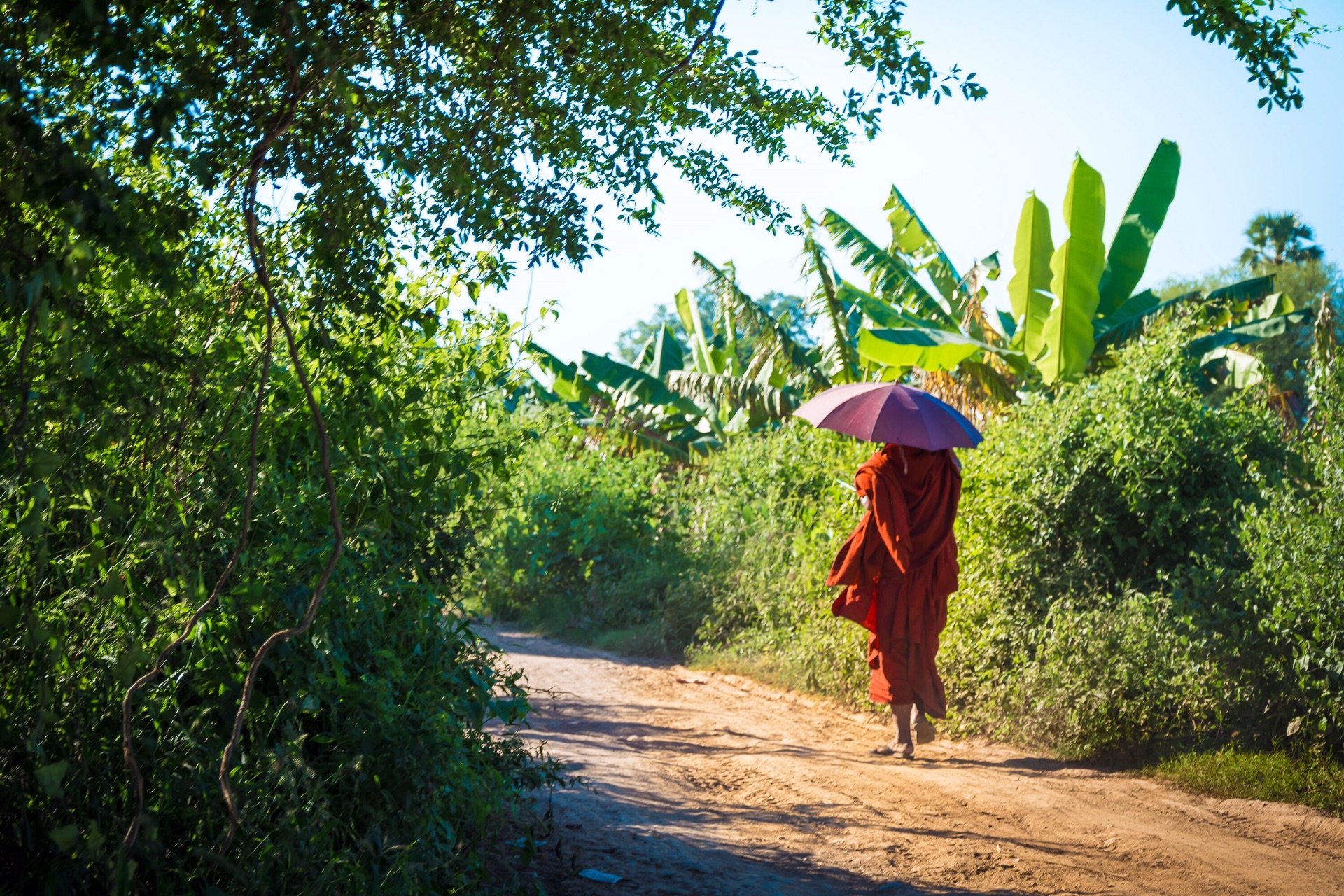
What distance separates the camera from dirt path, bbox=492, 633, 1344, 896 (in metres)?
4.12

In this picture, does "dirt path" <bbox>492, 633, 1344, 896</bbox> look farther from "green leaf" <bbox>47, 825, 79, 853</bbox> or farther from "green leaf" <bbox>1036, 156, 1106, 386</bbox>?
"green leaf" <bbox>1036, 156, 1106, 386</bbox>

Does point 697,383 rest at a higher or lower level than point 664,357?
lower

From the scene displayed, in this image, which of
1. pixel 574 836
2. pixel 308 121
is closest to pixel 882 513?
pixel 574 836

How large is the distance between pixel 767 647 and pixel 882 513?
2607mm

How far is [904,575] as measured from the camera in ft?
21.9

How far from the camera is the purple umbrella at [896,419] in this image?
6.65 meters

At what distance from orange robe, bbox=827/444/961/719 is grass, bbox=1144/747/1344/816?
144 centimetres

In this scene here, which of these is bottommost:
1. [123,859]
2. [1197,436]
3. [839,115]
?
[123,859]

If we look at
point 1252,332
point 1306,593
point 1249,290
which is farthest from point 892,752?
point 1249,290

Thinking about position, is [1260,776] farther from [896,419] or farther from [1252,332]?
[1252,332]

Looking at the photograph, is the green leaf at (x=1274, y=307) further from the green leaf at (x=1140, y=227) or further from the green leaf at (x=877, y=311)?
the green leaf at (x=877, y=311)

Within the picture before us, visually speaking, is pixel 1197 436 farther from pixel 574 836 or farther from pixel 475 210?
pixel 475 210

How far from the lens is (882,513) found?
6770 millimetres

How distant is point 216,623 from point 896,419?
4917mm
